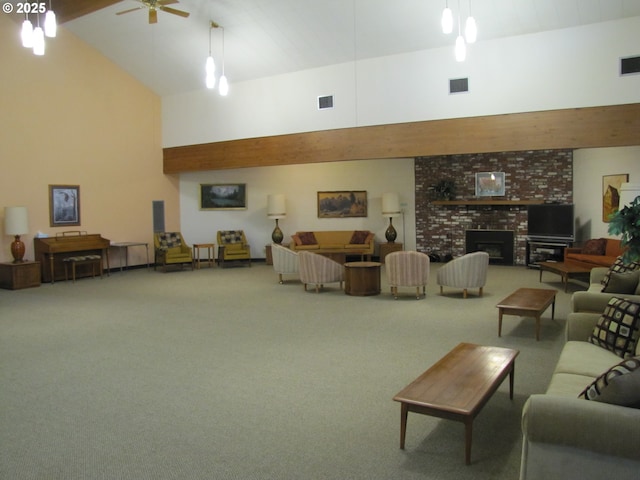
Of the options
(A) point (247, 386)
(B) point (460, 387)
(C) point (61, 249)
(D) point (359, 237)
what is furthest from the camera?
(D) point (359, 237)

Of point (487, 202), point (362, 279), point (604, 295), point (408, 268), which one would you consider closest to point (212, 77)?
point (362, 279)

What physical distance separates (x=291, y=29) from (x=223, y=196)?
571 cm

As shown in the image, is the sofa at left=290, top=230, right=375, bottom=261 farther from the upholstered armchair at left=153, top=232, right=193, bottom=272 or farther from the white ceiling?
the white ceiling

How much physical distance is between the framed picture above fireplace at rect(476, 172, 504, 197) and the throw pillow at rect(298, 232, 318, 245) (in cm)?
425

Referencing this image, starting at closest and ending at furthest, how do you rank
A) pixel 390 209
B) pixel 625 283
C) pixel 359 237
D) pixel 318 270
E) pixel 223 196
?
1. pixel 625 283
2. pixel 318 270
3. pixel 390 209
4. pixel 359 237
5. pixel 223 196

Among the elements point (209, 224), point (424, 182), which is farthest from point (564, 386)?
point (209, 224)

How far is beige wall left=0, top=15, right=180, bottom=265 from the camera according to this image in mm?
10227

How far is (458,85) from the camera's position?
941cm

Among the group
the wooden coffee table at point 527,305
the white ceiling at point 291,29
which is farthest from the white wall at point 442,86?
the wooden coffee table at point 527,305

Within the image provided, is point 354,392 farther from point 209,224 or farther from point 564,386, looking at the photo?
point 209,224

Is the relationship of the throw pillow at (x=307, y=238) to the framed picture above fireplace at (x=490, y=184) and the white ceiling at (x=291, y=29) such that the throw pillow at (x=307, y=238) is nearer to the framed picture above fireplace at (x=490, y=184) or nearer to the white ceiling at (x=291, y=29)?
the white ceiling at (x=291, y=29)

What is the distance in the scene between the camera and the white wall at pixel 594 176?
9.77 meters

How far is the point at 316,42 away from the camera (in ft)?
32.7

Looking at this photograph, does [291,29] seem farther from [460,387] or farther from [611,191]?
[460,387]
